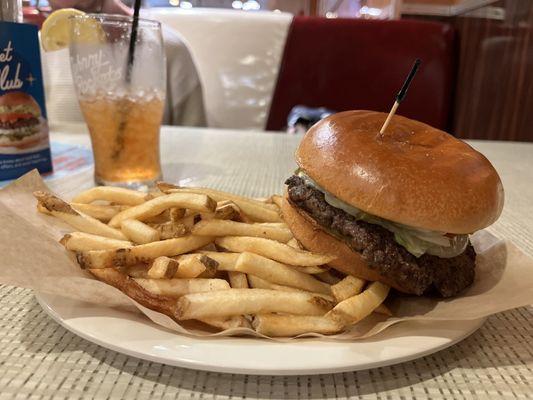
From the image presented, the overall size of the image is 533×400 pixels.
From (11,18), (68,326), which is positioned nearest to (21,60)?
(11,18)

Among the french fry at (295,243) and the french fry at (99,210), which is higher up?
the french fry at (99,210)

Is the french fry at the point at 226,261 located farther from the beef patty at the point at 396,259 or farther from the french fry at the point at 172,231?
the beef patty at the point at 396,259

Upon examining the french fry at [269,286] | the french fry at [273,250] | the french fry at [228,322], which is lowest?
the french fry at [269,286]

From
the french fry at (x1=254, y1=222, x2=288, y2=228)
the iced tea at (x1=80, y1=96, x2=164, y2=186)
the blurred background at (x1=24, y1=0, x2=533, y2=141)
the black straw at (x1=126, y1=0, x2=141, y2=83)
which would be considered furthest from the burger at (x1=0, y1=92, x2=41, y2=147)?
the blurred background at (x1=24, y1=0, x2=533, y2=141)

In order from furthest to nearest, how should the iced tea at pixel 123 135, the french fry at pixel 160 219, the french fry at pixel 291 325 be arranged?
the iced tea at pixel 123 135 → the french fry at pixel 160 219 → the french fry at pixel 291 325

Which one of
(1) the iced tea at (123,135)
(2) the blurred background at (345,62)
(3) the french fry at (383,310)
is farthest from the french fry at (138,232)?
(2) the blurred background at (345,62)

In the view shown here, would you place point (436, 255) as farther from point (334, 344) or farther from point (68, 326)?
point (68, 326)
